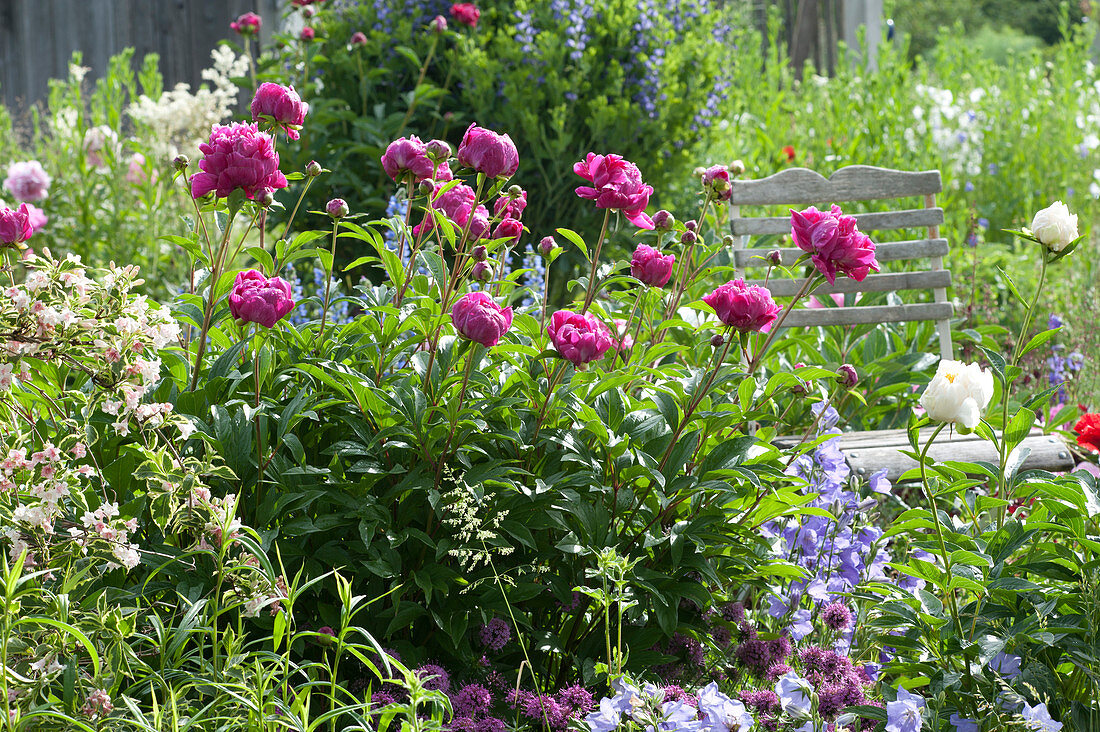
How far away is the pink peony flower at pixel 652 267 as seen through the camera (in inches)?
62.2

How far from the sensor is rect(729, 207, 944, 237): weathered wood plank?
296 cm

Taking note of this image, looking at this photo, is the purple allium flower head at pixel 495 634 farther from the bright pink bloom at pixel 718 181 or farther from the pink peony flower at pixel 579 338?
the bright pink bloom at pixel 718 181

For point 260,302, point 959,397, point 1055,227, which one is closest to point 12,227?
point 260,302

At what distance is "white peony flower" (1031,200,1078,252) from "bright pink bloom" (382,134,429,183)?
0.95 meters

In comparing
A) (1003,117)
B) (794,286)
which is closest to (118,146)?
(794,286)

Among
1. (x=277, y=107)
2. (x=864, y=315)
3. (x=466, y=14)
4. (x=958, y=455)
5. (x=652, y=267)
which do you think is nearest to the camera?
(x=277, y=107)

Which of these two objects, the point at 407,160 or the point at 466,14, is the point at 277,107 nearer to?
the point at 407,160

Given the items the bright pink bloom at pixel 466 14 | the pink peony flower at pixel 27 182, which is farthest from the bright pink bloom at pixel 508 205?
the pink peony flower at pixel 27 182

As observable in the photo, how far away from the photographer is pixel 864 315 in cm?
285

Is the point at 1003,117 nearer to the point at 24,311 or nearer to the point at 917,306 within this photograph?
the point at 917,306

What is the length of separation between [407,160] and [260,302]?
37 centimetres

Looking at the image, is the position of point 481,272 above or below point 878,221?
above

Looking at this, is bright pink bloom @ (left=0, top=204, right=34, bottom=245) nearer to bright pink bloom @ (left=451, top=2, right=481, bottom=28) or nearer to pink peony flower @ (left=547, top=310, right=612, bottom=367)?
pink peony flower @ (left=547, top=310, right=612, bottom=367)

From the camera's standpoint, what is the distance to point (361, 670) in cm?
157
